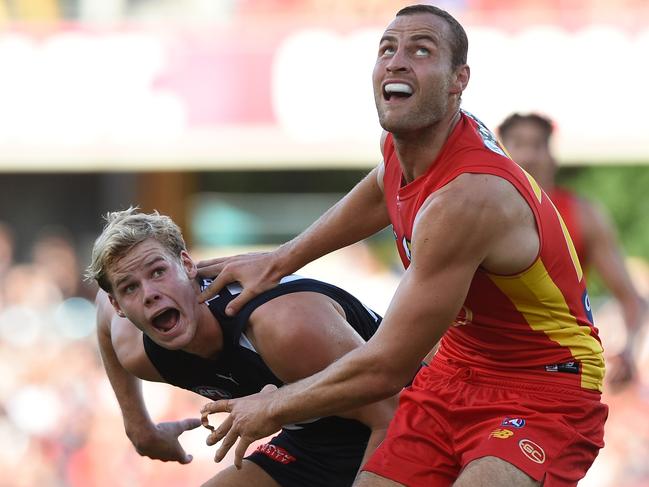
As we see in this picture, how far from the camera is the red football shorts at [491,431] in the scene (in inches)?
170

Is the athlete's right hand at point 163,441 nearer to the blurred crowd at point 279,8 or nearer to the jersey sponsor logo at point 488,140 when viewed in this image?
the jersey sponsor logo at point 488,140

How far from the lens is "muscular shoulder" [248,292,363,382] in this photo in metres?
4.68

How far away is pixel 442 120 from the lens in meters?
4.43

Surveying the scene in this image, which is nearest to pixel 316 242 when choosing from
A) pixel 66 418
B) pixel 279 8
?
pixel 66 418

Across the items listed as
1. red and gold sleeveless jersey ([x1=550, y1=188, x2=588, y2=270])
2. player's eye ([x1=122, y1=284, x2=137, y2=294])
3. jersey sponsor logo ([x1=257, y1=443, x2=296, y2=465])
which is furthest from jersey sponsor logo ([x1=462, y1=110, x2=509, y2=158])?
red and gold sleeveless jersey ([x1=550, y1=188, x2=588, y2=270])

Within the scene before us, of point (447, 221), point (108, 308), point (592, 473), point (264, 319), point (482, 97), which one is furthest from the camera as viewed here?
point (482, 97)

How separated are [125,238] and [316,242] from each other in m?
0.75

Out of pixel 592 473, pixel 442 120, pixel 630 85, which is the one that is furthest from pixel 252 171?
pixel 442 120

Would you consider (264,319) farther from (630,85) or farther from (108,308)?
(630,85)

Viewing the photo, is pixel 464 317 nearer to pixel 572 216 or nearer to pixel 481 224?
pixel 481 224

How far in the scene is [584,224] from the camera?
292 inches

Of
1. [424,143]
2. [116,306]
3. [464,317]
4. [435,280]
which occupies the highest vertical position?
[424,143]

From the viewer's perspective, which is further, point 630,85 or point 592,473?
point 630,85

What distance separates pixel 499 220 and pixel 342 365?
2.23ft
